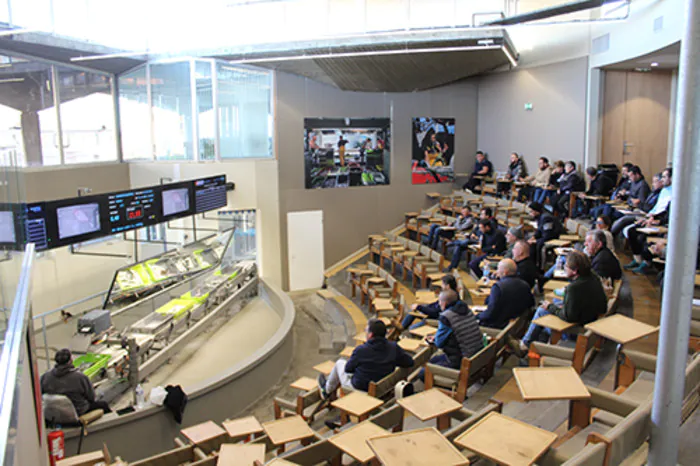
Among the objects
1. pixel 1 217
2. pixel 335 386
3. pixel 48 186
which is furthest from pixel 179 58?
pixel 1 217

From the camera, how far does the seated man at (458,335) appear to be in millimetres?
5340

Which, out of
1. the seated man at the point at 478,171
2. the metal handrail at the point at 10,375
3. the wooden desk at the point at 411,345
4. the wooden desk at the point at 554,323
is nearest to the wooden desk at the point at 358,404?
the wooden desk at the point at 554,323

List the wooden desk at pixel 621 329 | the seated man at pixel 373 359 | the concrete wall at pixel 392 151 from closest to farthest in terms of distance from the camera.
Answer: the wooden desk at pixel 621 329 < the seated man at pixel 373 359 < the concrete wall at pixel 392 151

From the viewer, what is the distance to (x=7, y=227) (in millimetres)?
3518

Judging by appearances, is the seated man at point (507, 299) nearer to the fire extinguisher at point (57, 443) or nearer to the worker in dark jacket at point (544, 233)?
the worker in dark jacket at point (544, 233)

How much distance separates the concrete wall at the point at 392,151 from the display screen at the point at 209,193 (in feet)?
10.0

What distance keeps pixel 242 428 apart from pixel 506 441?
297 centimetres

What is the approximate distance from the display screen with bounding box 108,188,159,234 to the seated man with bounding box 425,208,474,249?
5908mm

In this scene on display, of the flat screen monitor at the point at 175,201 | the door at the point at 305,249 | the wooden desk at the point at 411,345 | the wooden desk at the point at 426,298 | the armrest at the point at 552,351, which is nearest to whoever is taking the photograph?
the armrest at the point at 552,351

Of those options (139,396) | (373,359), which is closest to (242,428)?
(373,359)

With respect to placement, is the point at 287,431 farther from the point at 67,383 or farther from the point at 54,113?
the point at 54,113

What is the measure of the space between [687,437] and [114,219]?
721 cm

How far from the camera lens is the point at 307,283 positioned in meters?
14.4

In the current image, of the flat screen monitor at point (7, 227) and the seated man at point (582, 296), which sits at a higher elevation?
the flat screen monitor at point (7, 227)
